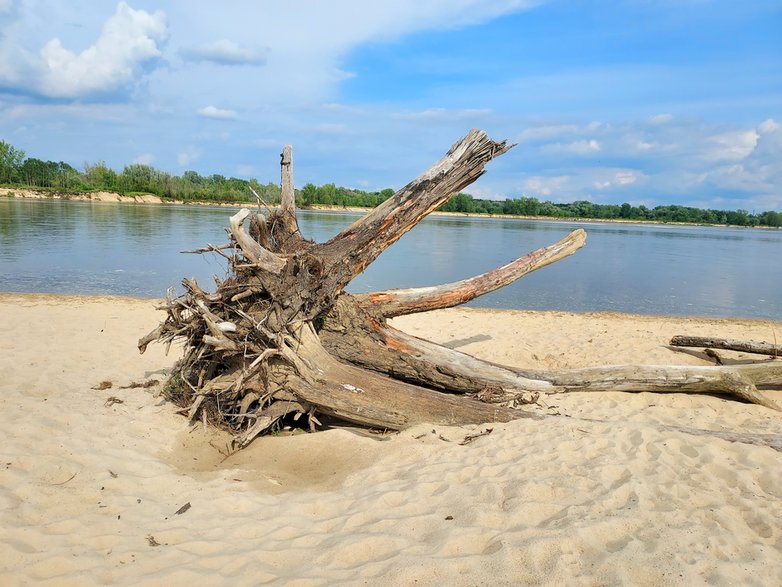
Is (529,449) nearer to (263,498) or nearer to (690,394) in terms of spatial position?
(263,498)

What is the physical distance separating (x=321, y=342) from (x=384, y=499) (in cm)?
215

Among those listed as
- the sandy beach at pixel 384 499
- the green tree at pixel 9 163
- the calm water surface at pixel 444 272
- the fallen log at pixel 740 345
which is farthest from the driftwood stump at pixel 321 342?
the green tree at pixel 9 163

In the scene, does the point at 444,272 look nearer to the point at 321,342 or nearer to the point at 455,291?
the point at 455,291

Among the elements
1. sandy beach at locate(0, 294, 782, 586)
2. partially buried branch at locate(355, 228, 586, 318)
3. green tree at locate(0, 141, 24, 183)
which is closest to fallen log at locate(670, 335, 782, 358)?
sandy beach at locate(0, 294, 782, 586)

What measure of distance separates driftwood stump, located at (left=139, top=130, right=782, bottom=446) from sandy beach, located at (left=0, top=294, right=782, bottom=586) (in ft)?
0.88

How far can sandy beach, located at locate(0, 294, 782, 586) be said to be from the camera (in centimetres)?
283

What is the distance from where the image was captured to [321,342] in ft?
18.2

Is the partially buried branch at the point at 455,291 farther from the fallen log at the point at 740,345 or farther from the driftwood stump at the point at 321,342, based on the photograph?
the fallen log at the point at 740,345

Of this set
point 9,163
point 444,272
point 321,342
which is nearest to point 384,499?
point 321,342

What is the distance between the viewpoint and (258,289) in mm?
5289

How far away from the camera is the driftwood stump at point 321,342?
16.9 ft

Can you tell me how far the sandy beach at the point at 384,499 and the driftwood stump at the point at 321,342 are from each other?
269 mm

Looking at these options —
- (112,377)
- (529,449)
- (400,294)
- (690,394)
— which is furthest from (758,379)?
(112,377)

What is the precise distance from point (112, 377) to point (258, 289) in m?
2.89
